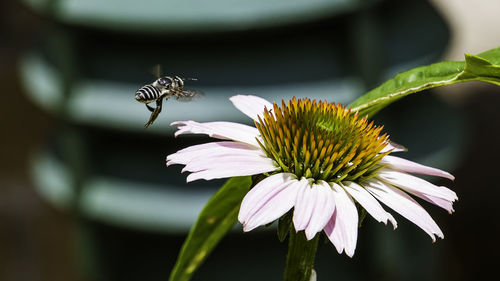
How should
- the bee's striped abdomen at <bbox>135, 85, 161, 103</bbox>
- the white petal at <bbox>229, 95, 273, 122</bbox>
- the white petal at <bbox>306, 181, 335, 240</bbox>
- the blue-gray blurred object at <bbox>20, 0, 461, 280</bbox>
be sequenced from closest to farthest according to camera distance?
the white petal at <bbox>306, 181, 335, 240</bbox>
the white petal at <bbox>229, 95, 273, 122</bbox>
the bee's striped abdomen at <bbox>135, 85, 161, 103</bbox>
the blue-gray blurred object at <bbox>20, 0, 461, 280</bbox>

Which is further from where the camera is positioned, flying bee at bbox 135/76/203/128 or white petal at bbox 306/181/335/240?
flying bee at bbox 135/76/203/128

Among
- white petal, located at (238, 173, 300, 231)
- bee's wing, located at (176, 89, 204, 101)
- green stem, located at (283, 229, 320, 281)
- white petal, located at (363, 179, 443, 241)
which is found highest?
bee's wing, located at (176, 89, 204, 101)

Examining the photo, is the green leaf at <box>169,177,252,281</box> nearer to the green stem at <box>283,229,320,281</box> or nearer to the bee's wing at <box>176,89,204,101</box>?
the green stem at <box>283,229,320,281</box>

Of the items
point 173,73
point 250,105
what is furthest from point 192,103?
point 250,105

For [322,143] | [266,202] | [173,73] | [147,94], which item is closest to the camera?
[266,202]

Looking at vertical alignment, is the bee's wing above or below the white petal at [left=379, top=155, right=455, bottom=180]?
above

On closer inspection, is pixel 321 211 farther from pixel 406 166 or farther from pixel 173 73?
pixel 173 73

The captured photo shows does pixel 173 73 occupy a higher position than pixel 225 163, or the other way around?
pixel 173 73

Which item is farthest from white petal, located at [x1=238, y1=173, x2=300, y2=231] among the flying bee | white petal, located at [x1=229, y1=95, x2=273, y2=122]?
the flying bee

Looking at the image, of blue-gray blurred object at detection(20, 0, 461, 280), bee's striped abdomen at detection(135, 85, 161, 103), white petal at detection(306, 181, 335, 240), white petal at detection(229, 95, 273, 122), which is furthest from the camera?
blue-gray blurred object at detection(20, 0, 461, 280)
